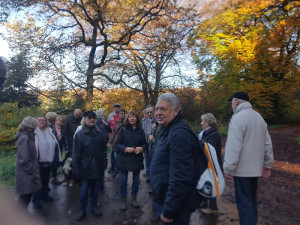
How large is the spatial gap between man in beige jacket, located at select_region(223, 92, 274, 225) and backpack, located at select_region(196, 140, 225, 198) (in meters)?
1.01

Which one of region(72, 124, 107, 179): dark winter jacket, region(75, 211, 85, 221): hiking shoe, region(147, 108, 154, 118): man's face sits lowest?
region(75, 211, 85, 221): hiking shoe

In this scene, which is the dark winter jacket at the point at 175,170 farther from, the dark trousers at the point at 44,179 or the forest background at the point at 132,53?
the forest background at the point at 132,53

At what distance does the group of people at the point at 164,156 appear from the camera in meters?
2.08

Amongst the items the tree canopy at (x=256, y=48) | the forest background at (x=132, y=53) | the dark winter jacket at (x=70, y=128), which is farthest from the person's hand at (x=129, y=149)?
the tree canopy at (x=256, y=48)

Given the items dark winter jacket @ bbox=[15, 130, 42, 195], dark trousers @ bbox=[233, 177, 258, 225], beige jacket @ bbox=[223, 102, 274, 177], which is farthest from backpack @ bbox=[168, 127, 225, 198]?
dark winter jacket @ bbox=[15, 130, 42, 195]

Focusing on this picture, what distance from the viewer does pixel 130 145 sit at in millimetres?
4535

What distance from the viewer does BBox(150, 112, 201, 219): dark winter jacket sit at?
6.57 feet

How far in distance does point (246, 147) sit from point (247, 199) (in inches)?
29.2

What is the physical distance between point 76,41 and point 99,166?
10132 mm

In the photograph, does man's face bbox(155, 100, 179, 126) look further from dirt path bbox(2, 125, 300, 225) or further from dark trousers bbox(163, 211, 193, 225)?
dirt path bbox(2, 125, 300, 225)

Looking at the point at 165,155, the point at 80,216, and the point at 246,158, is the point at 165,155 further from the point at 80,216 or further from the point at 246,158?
the point at 80,216

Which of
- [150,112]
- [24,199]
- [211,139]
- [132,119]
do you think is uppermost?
[150,112]

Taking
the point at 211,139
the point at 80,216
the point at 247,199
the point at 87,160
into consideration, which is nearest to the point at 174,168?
the point at 247,199

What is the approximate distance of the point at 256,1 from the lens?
1374 cm
